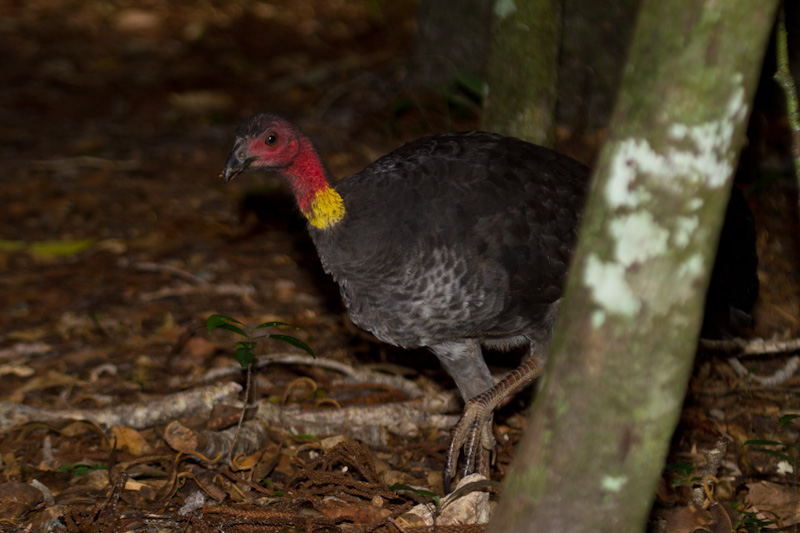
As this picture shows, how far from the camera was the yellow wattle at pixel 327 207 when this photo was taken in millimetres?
3586

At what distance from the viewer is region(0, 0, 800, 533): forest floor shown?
334 cm

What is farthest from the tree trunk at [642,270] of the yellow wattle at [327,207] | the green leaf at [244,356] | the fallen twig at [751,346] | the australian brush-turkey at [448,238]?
the fallen twig at [751,346]

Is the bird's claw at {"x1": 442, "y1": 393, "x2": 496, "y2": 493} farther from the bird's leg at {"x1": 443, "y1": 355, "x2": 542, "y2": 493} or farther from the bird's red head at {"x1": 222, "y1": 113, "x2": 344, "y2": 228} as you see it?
the bird's red head at {"x1": 222, "y1": 113, "x2": 344, "y2": 228}

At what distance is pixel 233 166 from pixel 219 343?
58.0 inches

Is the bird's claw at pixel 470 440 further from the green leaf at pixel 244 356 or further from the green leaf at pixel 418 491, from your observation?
the green leaf at pixel 244 356

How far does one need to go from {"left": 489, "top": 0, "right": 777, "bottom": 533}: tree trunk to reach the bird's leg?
4.69 feet

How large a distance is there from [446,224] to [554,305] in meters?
0.67

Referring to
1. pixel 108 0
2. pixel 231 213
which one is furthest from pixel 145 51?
pixel 231 213

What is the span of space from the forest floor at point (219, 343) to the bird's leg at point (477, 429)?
215mm

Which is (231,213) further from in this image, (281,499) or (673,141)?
(673,141)

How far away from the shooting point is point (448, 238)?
3.46 meters

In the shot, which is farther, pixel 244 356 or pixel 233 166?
pixel 233 166

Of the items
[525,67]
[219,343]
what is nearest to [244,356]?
[219,343]

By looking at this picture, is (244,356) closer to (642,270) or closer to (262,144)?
(262,144)
